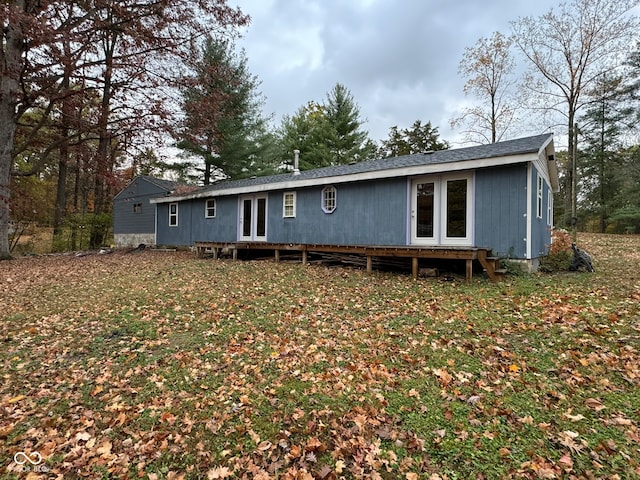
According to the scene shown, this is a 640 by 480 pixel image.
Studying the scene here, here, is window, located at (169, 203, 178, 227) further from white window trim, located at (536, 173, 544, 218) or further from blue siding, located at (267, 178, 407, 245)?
white window trim, located at (536, 173, 544, 218)

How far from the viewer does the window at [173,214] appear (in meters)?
15.6

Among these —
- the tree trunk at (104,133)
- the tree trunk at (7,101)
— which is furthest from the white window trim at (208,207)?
the tree trunk at (7,101)

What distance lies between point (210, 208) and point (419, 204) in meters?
9.11

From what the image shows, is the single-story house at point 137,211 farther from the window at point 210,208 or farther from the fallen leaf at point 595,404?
the fallen leaf at point 595,404

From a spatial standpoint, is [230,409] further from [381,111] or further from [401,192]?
[381,111]

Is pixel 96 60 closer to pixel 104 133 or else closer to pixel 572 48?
pixel 104 133

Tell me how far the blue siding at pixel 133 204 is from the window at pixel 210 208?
3483mm

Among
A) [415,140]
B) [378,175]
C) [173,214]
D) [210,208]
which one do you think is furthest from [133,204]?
[415,140]

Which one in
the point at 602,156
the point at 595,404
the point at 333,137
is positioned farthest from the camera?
the point at 333,137

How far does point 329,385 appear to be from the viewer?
129 inches

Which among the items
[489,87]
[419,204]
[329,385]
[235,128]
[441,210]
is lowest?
[329,385]

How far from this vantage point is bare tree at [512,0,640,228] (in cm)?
1505

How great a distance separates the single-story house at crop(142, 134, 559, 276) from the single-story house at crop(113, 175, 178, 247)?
541cm

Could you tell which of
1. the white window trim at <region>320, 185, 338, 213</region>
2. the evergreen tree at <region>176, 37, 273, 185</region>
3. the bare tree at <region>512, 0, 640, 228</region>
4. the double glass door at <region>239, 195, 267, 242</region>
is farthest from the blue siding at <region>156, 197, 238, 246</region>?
the bare tree at <region>512, 0, 640, 228</region>
